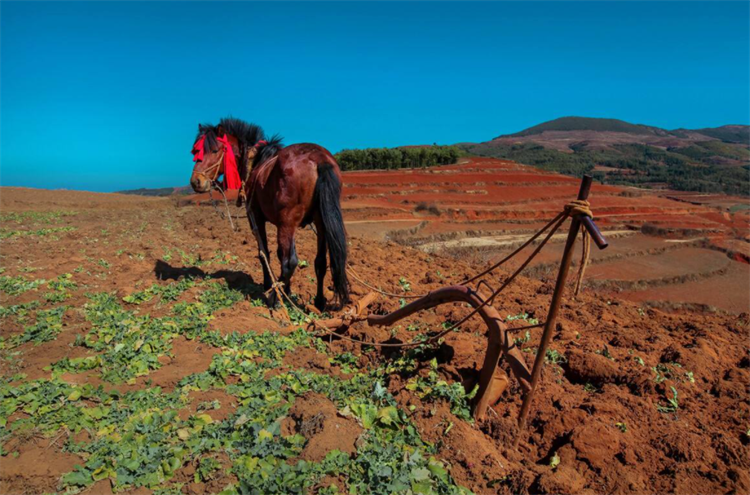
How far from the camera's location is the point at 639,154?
3492 inches

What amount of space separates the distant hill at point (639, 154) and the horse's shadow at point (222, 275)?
6292cm

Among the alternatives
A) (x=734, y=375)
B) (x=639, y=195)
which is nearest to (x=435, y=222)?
(x=734, y=375)

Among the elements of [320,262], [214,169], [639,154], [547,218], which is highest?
[639,154]

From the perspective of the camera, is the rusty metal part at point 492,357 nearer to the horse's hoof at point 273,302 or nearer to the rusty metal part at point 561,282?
the rusty metal part at point 561,282

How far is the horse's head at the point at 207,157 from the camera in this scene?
5.31m

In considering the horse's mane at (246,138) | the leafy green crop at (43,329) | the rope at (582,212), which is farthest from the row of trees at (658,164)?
the leafy green crop at (43,329)

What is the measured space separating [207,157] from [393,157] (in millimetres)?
41256

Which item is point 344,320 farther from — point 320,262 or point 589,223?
point 589,223

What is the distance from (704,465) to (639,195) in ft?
126

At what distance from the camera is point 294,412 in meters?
2.72

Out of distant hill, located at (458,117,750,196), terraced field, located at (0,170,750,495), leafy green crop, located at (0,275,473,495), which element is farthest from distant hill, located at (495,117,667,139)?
leafy green crop, located at (0,275,473,495)

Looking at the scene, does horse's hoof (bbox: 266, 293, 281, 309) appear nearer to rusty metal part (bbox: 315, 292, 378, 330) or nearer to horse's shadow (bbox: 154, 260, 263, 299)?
horse's shadow (bbox: 154, 260, 263, 299)

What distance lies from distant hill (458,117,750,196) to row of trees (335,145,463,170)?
25.4m

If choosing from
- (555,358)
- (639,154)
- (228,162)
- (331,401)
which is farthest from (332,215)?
(639,154)
